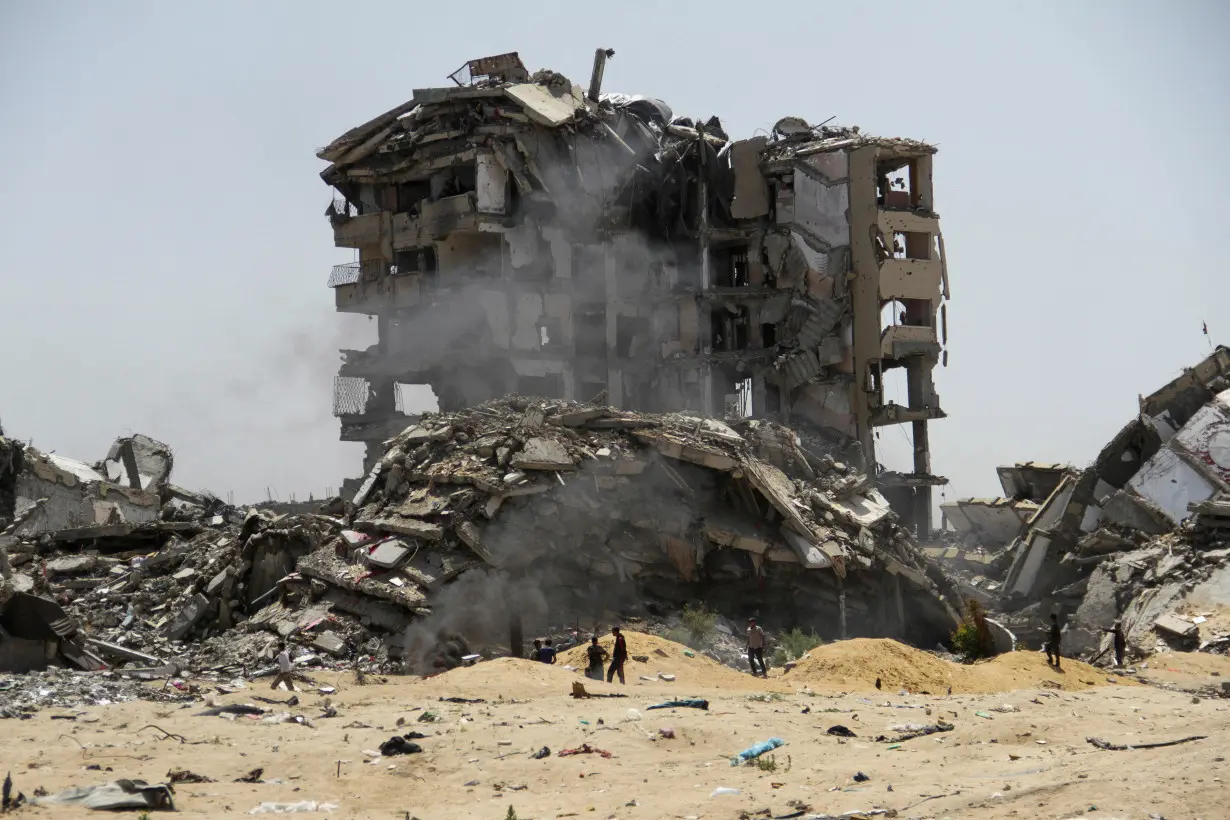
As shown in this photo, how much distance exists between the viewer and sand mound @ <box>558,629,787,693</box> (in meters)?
17.7

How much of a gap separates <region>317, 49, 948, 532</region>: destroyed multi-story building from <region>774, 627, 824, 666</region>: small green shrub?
20169 mm

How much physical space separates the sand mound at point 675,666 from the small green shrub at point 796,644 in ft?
6.24

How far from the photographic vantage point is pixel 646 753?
40.5 ft

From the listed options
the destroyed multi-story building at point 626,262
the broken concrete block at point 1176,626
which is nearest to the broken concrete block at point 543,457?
the broken concrete block at point 1176,626

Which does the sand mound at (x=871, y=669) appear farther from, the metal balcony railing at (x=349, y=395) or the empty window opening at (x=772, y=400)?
the metal balcony railing at (x=349, y=395)

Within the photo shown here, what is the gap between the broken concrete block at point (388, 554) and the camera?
19.9 metres

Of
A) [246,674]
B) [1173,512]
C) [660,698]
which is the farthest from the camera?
[1173,512]

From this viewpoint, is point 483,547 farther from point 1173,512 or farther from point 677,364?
point 677,364

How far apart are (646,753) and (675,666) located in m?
6.17

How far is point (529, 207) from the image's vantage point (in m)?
42.7

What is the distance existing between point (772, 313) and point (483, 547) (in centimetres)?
2559

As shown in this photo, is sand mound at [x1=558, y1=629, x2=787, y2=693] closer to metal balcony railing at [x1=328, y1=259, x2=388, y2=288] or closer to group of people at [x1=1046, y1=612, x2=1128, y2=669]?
group of people at [x1=1046, y1=612, x2=1128, y2=669]

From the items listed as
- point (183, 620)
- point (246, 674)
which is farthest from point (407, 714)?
point (183, 620)

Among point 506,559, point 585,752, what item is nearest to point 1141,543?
point 506,559
